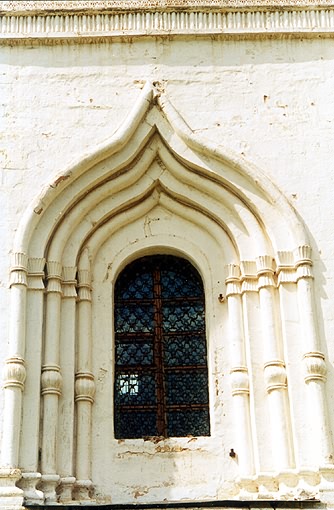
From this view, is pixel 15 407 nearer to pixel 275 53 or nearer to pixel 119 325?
pixel 119 325

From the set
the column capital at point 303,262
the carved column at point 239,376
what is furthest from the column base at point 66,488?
the column capital at point 303,262

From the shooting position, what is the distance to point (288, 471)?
9.97m

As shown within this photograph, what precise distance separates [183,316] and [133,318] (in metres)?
0.48

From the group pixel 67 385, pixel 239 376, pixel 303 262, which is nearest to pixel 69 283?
pixel 67 385

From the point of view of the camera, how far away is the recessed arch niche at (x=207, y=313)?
33.3ft

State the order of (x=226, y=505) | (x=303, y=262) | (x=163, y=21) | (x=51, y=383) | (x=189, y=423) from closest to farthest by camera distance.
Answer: (x=226, y=505) → (x=51, y=383) → (x=189, y=423) → (x=303, y=262) → (x=163, y=21)

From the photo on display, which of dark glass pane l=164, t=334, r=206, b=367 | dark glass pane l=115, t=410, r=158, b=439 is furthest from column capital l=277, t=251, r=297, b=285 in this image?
dark glass pane l=115, t=410, r=158, b=439

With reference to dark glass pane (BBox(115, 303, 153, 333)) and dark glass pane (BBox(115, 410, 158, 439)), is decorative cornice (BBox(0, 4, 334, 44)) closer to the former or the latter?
dark glass pane (BBox(115, 303, 153, 333))

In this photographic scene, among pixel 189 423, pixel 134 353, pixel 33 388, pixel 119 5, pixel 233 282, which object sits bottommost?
pixel 189 423

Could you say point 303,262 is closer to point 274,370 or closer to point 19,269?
point 274,370

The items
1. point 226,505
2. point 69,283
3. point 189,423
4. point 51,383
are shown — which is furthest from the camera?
point 69,283

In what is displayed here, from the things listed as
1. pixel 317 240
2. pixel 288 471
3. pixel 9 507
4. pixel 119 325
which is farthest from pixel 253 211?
pixel 9 507

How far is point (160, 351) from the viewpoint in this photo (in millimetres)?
10914

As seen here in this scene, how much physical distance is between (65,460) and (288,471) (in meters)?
1.96
